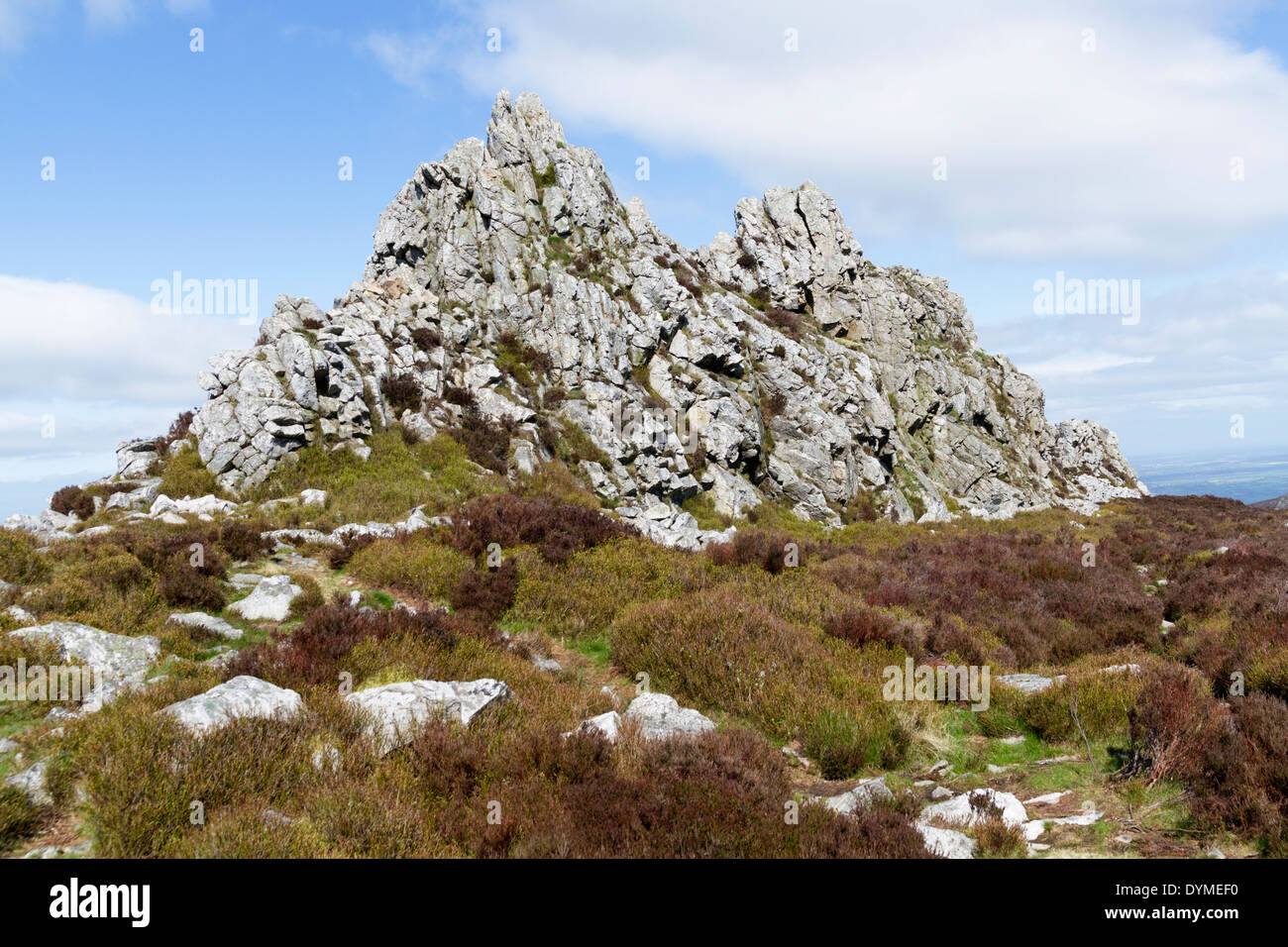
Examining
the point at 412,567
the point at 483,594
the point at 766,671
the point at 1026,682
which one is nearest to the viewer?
the point at 766,671

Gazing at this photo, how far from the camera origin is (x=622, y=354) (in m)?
31.4

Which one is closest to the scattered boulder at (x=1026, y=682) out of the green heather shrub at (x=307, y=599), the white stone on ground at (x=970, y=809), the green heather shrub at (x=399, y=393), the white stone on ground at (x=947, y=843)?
the white stone on ground at (x=970, y=809)

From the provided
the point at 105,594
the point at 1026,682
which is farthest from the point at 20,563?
the point at 1026,682

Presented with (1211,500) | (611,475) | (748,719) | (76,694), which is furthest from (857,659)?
(1211,500)

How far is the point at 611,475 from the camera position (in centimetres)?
2638

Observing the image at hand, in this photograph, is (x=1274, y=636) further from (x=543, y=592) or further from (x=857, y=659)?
(x=543, y=592)

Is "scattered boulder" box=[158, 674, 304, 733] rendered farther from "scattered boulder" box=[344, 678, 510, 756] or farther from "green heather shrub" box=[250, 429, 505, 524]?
"green heather shrub" box=[250, 429, 505, 524]

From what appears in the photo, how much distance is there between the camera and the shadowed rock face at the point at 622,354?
2328 cm

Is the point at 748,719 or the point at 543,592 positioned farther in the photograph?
the point at 543,592

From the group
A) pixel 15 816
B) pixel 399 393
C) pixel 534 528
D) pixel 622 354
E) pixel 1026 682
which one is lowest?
pixel 1026 682

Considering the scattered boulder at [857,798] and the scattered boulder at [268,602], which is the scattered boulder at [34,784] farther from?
the scattered boulder at [857,798]

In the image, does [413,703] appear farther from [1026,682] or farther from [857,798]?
[1026,682]
